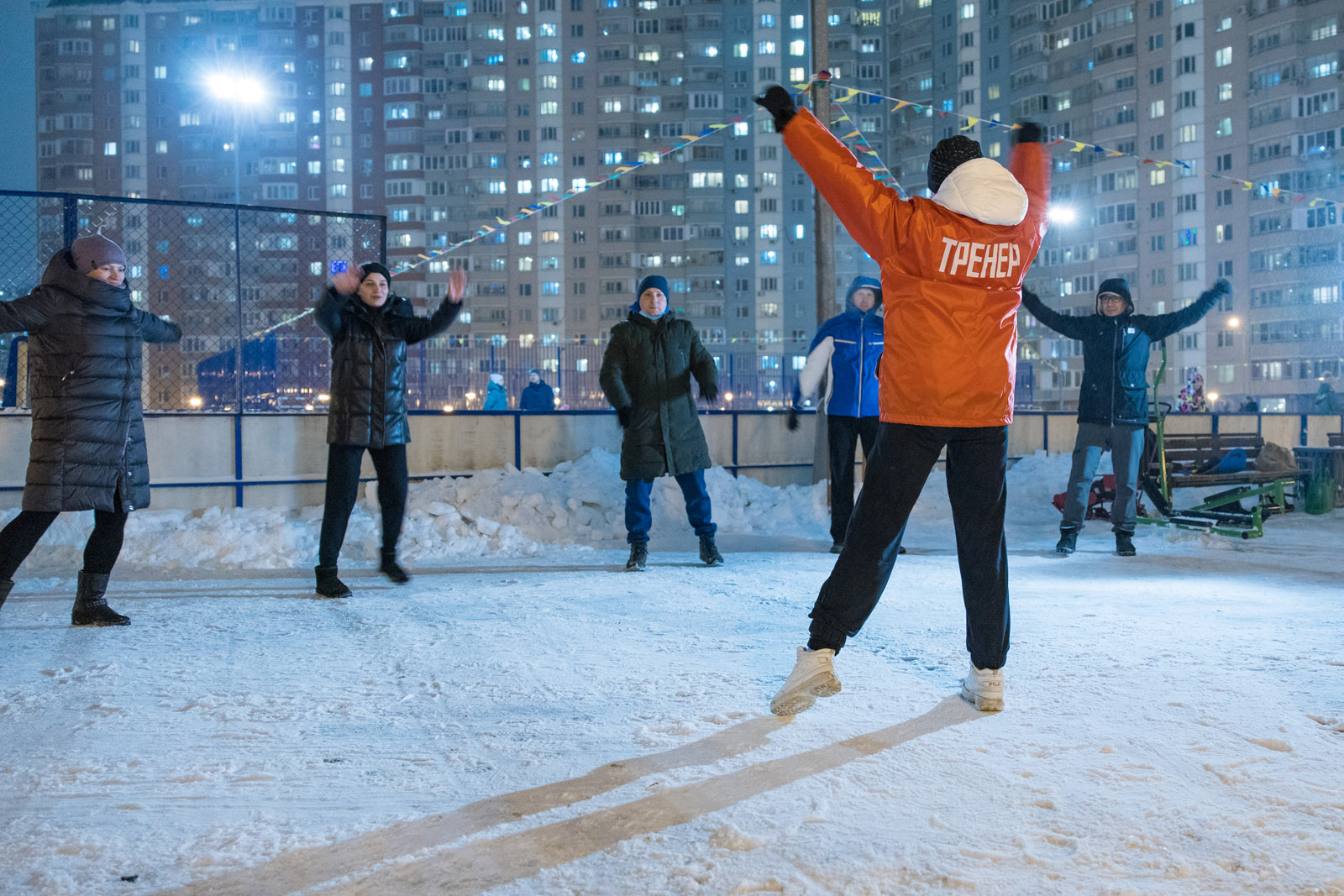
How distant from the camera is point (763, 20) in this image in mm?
74750

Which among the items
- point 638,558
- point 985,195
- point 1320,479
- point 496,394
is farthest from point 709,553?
point 496,394

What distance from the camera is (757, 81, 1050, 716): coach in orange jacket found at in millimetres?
3045

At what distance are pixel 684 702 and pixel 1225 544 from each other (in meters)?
6.22

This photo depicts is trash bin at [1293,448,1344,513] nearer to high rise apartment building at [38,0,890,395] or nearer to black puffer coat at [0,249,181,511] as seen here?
black puffer coat at [0,249,181,511]

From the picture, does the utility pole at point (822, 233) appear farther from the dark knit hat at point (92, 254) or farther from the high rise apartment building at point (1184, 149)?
the high rise apartment building at point (1184, 149)

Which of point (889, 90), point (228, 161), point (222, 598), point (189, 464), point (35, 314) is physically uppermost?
point (889, 90)

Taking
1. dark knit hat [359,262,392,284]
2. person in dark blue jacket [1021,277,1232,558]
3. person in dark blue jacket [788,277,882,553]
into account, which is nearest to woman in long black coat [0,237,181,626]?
dark knit hat [359,262,392,284]

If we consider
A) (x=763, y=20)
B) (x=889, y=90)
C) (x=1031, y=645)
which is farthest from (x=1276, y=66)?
(x=1031, y=645)

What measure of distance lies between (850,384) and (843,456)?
1.83 feet

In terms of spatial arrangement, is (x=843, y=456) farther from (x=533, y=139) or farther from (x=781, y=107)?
(x=533, y=139)

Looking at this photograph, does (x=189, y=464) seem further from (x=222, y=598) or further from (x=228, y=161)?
(x=228, y=161)

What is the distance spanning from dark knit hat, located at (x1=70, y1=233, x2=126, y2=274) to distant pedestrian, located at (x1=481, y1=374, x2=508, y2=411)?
10651 millimetres

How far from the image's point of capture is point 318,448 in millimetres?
9305

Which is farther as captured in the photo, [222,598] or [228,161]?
[228,161]
